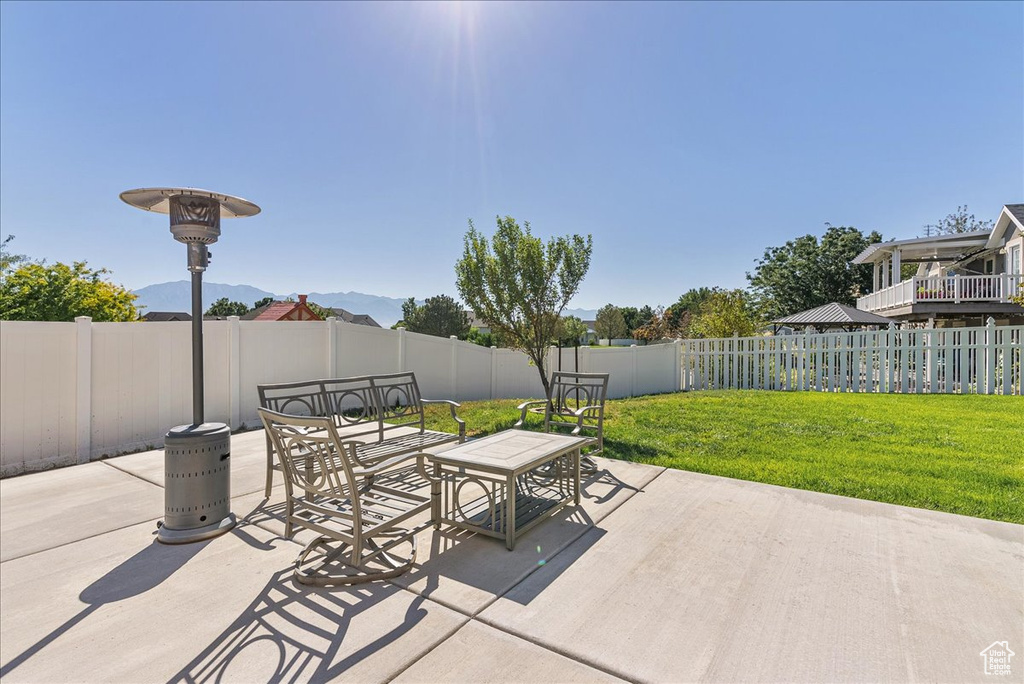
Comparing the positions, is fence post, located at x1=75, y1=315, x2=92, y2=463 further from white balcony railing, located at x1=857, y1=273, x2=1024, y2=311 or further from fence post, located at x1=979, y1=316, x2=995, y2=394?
white balcony railing, located at x1=857, y1=273, x2=1024, y2=311

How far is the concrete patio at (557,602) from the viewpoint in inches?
73.7

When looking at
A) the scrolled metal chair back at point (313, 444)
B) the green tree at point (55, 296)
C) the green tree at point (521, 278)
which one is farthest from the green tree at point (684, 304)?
the scrolled metal chair back at point (313, 444)

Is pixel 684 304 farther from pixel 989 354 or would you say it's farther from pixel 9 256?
pixel 9 256

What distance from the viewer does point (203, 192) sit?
3.34 m

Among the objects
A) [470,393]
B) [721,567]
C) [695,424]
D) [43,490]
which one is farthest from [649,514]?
[470,393]

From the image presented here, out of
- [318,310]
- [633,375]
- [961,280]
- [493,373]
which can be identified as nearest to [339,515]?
[493,373]

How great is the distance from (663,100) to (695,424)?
6497mm

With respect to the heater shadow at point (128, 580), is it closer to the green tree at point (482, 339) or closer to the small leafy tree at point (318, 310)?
the green tree at point (482, 339)

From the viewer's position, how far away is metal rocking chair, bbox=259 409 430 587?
8.29 feet

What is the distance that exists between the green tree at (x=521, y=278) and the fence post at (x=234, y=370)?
3.62 m

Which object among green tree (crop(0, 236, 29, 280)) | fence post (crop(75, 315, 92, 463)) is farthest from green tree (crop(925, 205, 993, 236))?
green tree (crop(0, 236, 29, 280))

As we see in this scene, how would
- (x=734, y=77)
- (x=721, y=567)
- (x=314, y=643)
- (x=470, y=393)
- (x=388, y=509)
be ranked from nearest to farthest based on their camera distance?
(x=314, y=643), (x=721, y=567), (x=388, y=509), (x=734, y=77), (x=470, y=393)

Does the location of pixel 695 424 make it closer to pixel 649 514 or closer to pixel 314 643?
pixel 649 514

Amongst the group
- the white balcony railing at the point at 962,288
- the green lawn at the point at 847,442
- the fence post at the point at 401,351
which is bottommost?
the green lawn at the point at 847,442
